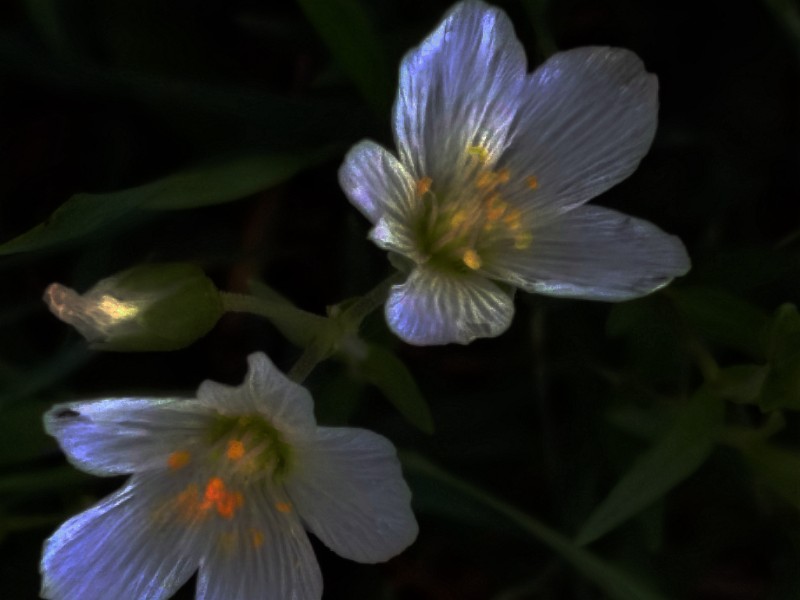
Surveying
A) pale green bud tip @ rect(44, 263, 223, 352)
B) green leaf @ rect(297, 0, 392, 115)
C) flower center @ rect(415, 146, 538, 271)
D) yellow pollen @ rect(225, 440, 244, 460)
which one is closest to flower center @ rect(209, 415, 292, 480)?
yellow pollen @ rect(225, 440, 244, 460)

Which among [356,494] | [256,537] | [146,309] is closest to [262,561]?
[256,537]

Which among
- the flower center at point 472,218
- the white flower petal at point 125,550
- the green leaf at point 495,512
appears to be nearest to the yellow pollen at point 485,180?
the flower center at point 472,218

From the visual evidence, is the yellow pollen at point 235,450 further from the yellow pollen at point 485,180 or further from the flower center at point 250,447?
the yellow pollen at point 485,180

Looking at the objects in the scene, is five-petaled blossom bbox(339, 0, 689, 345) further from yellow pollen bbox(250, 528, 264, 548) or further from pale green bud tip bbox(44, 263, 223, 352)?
yellow pollen bbox(250, 528, 264, 548)

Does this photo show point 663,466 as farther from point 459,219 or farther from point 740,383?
point 459,219

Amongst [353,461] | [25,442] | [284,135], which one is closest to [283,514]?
[353,461]

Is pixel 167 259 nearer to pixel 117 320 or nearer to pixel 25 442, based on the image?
pixel 25 442
